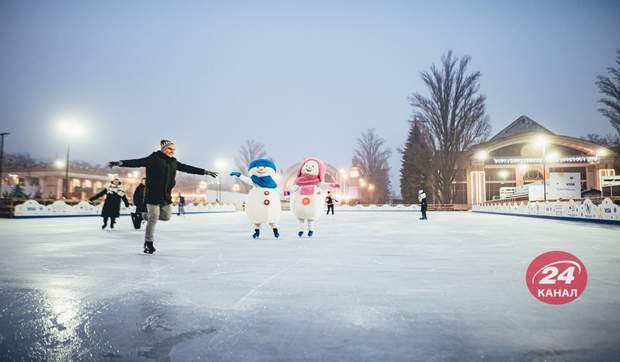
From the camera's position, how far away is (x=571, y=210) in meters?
17.2

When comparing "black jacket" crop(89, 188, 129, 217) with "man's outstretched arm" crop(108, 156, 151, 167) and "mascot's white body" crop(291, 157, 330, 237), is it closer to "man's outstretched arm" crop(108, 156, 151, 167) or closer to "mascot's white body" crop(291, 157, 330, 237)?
"mascot's white body" crop(291, 157, 330, 237)

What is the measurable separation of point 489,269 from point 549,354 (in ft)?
9.08

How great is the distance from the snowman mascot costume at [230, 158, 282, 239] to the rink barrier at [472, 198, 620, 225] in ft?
41.7

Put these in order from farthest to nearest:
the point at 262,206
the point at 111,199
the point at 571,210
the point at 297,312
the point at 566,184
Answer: the point at 566,184, the point at 571,210, the point at 111,199, the point at 262,206, the point at 297,312

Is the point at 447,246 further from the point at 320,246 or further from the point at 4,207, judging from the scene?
the point at 4,207

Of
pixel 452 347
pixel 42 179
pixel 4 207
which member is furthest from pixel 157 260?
pixel 42 179

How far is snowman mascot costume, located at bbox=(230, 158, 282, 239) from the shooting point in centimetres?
885

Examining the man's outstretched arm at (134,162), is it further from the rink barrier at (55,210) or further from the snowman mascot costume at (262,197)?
the rink barrier at (55,210)

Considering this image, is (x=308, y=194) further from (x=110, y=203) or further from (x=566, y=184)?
(x=566, y=184)

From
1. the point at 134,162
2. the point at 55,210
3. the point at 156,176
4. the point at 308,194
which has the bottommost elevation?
the point at 55,210

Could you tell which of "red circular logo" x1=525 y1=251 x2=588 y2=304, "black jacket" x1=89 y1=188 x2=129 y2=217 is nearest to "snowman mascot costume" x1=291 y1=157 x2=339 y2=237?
"red circular logo" x1=525 y1=251 x2=588 y2=304

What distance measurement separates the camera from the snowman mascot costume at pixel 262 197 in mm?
8852

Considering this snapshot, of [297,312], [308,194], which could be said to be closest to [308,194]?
[308,194]

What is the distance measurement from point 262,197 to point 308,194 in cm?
120
